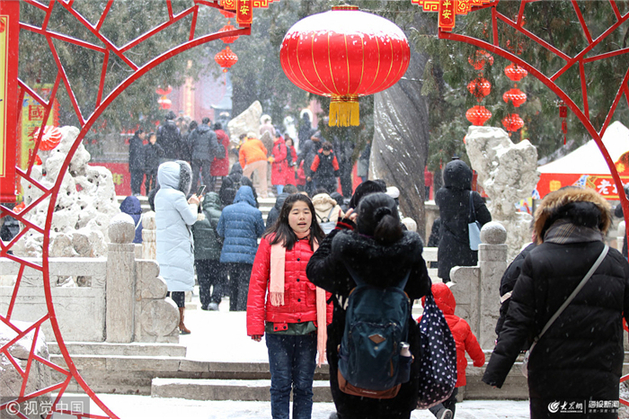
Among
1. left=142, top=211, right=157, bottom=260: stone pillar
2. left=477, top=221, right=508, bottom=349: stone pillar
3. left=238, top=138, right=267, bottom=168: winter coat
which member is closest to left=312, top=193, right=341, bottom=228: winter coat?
left=477, top=221, right=508, bottom=349: stone pillar

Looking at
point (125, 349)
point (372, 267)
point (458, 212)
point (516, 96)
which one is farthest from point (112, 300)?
point (516, 96)

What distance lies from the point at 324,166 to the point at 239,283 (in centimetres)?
426

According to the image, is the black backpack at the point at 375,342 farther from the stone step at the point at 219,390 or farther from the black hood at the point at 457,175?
the black hood at the point at 457,175

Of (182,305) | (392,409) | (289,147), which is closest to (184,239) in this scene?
(182,305)

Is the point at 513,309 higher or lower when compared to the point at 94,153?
lower

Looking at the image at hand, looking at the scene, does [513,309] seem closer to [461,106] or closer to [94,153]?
[461,106]

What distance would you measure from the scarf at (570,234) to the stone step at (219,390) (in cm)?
287

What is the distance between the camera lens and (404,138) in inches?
405

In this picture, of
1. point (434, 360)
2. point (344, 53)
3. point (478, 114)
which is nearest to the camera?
point (434, 360)

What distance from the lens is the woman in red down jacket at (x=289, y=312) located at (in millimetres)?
4078

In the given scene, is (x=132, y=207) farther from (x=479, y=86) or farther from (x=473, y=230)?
(x=479, y=86)

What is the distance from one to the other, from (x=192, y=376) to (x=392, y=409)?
2.90 meters

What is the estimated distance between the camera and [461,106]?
510 inches

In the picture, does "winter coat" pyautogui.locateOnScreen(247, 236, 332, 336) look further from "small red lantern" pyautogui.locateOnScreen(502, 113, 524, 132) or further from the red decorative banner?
"small red lantern" pyautogui.locateOnScreen(502, 113, 524, 132)
